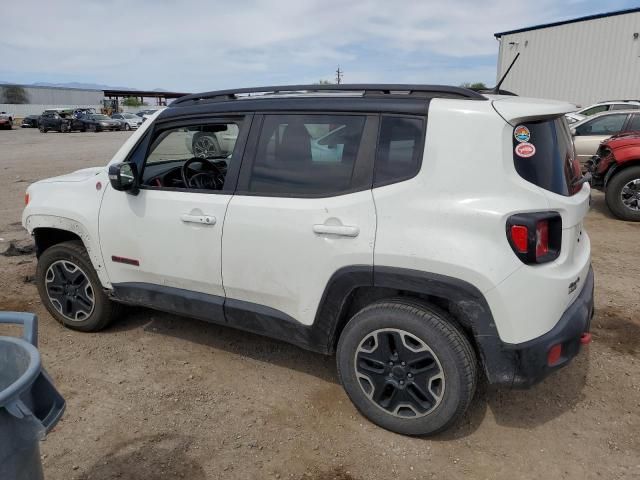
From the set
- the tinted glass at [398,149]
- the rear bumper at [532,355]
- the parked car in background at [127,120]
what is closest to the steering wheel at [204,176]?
the tinted glass at [398,149]

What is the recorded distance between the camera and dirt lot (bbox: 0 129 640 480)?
8.30 feet

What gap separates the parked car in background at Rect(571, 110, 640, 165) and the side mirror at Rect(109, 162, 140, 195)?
893 cm

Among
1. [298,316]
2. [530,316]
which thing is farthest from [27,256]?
[530,316]

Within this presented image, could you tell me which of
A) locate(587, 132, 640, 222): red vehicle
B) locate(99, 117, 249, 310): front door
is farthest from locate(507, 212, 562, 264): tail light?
locate(587, 132, 640, 222): red vehicle

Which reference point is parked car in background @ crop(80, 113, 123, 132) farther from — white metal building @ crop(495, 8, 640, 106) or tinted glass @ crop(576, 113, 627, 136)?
tinted glass @ crop(576, 113, 627, 136)

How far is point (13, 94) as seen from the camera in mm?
67688

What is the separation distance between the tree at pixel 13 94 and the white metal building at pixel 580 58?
65043 mm

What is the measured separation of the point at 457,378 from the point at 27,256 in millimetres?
5412

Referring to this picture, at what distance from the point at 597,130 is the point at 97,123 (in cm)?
3330

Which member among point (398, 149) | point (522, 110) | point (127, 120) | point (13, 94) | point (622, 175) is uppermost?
point (13, 94)

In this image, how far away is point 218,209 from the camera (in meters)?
3.04

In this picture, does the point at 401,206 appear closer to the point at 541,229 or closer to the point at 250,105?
the point at 541,229

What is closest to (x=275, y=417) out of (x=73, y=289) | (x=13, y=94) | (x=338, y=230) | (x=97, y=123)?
(x=338, y=230)

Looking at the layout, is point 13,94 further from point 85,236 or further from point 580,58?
point 85,236
